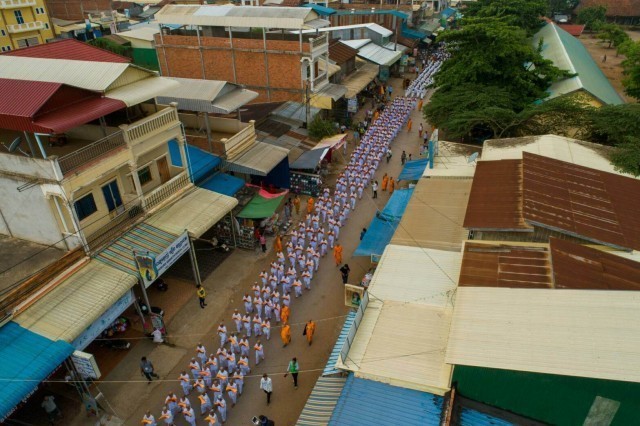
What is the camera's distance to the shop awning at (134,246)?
46.6ft

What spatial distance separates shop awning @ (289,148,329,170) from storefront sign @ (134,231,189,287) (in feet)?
31.0

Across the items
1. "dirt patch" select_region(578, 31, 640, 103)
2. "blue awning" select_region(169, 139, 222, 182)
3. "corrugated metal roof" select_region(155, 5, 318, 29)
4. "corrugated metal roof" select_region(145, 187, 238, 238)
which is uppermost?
"corrugated metal roof" select_region(155, 5, 318, 29)

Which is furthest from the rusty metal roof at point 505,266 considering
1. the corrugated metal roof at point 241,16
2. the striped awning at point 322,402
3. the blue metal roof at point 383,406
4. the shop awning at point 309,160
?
the corrugated metal roof at point 241,16

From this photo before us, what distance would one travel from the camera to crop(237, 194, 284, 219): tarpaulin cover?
19.6 m

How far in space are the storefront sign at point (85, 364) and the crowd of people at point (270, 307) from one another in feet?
6.25

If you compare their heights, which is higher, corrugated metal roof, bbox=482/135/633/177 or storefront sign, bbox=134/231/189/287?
corrugated metal roof, bbox=482/135/633/177

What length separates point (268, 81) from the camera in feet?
96.9

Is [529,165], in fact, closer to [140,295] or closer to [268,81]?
[140,295]

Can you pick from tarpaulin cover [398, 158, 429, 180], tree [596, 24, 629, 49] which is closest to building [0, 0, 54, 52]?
tarpaulin cover [398, 158, 429, 180]

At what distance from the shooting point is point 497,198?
14.5 metres

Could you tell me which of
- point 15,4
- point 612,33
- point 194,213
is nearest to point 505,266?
point 194,213

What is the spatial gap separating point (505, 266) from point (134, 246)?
11.8m

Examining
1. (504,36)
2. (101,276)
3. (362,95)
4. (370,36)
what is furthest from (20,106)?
(370,36)

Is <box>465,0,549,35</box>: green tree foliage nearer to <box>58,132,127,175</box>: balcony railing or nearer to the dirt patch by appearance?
the dirt patch
